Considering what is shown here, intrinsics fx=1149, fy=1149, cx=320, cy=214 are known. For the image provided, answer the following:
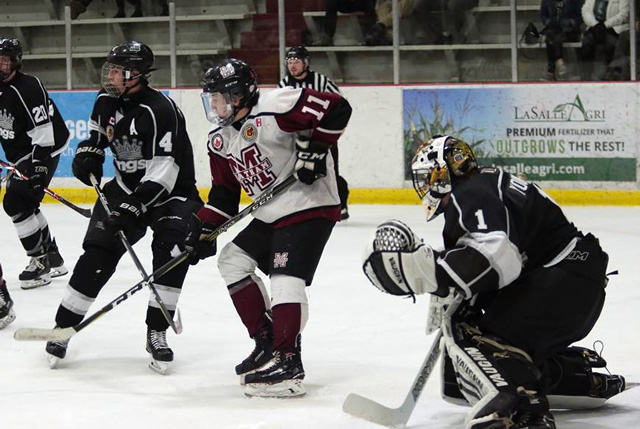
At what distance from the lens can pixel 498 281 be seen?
282 centimetres

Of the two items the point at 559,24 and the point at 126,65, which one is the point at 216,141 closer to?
the point at 126,65

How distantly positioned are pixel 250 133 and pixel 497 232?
107cm

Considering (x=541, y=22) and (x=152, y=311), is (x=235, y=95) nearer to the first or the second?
(x=152, y=311)

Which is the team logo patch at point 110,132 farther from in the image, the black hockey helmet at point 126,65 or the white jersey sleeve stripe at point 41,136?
the white jersey sleeve stripe at point 41,136

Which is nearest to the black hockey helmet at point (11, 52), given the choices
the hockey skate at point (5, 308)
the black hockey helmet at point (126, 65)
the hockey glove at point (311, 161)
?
the hockey skate at point (5, 308)

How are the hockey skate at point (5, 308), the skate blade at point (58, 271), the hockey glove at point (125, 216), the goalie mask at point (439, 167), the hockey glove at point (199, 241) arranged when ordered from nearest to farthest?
the goalie mask at point (439, 167) < the hockey glove at point (199, 241) < the hockey glove at point (125, 216) < the hockey skate at point (5, 308) < the skate blade at point (58, 271)

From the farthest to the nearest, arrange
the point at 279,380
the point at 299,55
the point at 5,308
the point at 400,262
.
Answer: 1. the point at 299,55
2. the point at 5,308
3. the point at 279,380
4. the point at 400,262

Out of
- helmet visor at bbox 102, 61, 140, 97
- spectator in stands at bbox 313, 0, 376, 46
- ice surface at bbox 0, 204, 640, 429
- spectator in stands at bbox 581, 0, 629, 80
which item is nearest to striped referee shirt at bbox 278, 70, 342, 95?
ice surface at bbox 0, 204, 640, 429

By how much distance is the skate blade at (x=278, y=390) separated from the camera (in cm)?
344

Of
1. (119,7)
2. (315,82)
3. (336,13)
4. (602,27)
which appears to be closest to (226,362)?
(315,82)

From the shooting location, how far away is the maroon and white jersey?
11.6 feet

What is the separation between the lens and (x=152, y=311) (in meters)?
3.96

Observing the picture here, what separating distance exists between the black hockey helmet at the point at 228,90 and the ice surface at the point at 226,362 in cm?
86

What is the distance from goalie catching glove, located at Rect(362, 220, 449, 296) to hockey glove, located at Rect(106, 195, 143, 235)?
129 centimetres
